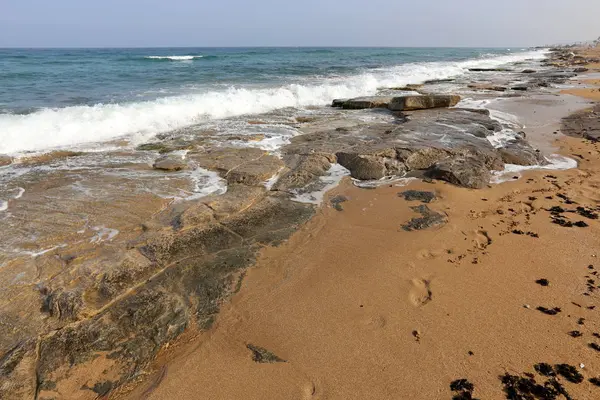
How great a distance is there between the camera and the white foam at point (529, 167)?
Result: 6.79 meters

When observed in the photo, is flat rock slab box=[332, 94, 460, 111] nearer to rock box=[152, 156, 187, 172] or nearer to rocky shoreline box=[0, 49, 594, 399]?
rocky shoreline box=[0, 49, 594, 399]

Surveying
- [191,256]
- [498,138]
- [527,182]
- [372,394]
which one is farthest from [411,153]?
[372,394]

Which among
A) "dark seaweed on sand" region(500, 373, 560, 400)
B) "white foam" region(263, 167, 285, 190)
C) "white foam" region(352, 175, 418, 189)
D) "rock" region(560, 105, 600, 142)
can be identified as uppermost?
"rock" region(560, 105, 600, 142)

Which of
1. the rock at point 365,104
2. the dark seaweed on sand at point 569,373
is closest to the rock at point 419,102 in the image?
the rock at point 365,104

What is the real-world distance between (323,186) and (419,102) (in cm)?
795

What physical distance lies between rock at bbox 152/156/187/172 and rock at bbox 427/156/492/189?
15.8 feet

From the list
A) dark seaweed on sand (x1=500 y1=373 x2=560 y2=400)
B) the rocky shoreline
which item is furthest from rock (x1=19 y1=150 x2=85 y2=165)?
dark seaweed on sand (x1=500 y1=373 x2=560 y2=400)

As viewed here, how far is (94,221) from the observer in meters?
4.89

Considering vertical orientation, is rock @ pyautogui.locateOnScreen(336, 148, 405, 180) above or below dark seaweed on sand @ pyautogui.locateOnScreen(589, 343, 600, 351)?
above

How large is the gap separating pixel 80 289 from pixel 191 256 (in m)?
1.15

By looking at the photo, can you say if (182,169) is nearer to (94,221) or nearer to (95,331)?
(94,221)

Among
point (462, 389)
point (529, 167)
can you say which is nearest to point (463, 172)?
point (529, 167)

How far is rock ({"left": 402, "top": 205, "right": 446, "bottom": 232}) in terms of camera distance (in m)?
5.02

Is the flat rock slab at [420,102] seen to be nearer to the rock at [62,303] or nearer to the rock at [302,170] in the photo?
the rock at [302,170]
